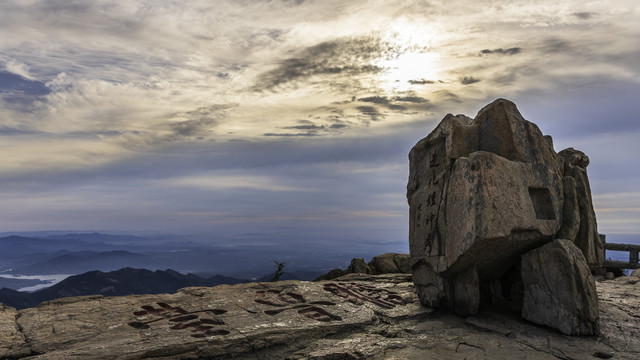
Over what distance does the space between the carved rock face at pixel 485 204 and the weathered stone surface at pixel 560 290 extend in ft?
1.18

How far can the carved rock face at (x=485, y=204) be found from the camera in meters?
6.83

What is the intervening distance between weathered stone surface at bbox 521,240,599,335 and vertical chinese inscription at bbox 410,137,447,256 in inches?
65.9

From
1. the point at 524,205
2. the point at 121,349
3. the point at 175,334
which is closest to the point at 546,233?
the point at 524,205

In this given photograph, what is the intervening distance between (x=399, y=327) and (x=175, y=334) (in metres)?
3.86

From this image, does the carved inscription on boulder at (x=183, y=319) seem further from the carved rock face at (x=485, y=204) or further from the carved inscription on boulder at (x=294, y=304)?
the carved rock face at (x=485, y=204)

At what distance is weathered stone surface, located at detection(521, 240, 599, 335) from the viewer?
6.48 m

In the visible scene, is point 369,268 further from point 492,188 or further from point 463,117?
point 492,188

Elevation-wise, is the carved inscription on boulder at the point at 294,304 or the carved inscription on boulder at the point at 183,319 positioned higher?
the carved inscription on boulder at the point at 294,304

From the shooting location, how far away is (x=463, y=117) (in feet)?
30.2

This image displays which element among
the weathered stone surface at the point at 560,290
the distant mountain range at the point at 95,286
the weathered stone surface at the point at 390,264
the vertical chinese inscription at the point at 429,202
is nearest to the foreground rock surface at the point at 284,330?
the weathered stone surface at the point at 560,290

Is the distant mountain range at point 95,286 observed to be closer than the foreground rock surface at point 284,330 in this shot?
No

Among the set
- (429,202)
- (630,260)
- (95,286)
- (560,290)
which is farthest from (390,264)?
(95,286)

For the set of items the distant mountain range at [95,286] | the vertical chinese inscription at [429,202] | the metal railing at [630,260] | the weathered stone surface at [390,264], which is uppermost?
the vertical chinese inscription at [429,202]

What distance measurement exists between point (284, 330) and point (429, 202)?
3892 mm
